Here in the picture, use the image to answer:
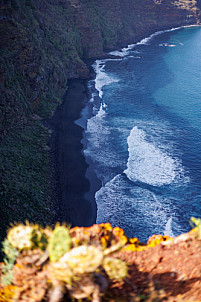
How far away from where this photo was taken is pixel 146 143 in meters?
47.1

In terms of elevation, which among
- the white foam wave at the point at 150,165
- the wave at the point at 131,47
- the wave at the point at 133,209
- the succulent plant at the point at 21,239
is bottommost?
the succulent plant at the point at 21,239

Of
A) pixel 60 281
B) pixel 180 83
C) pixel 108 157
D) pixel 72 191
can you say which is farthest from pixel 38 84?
pixel 60 281

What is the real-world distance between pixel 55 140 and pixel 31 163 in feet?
30.6

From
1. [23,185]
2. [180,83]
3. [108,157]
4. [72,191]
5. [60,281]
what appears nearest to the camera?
[60,281]

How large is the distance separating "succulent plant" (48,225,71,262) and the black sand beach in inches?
865

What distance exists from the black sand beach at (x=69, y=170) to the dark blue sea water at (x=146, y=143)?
5.49 feet

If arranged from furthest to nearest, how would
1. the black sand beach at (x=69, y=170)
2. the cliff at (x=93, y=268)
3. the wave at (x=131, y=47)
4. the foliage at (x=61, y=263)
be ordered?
the wave at (x=131, y=47) → the black sand beach at (x=69, y=170) → the cliff at (x=93, y=268) → the foliage at (x=61, y=263)

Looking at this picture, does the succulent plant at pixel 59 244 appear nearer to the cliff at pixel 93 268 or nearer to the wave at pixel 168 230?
the cliff at pixel 93 268

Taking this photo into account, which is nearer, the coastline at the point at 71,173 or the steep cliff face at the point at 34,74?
the steep cliff face at the point at 34,74

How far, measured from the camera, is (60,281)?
28.9 feet

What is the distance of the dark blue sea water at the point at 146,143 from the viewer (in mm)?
32688

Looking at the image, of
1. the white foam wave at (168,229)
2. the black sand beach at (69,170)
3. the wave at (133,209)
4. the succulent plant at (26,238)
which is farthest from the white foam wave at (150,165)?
the succulent plant at (26,238)

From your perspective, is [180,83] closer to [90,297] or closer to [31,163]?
[31,163]

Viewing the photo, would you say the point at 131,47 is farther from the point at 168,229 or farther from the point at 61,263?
the point at 61,263
